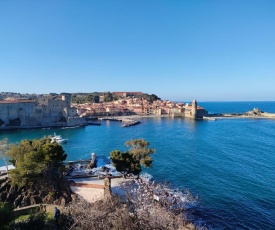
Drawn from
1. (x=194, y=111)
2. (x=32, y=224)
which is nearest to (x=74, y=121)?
(x=194, y=111)

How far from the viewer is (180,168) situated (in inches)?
930

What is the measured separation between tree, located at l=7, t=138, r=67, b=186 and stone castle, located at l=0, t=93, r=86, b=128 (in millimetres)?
43578

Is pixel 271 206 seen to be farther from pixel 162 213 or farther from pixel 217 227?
pixel 162 213

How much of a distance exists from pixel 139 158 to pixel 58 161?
5.83m

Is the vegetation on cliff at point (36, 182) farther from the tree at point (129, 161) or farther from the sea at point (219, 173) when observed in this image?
the sea at point (219, 173)

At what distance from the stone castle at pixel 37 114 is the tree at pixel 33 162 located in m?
43.6

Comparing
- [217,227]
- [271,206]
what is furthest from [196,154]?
[217,227]

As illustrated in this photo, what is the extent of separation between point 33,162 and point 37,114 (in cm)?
4862

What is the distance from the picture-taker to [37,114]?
6109 cm

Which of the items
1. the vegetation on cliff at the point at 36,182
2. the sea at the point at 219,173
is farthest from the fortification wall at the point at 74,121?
the vegetation on cliff at the point at 36,182

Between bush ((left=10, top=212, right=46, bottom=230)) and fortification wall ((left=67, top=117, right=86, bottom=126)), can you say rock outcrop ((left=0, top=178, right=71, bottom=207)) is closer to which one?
bush ((left=10, top=212, right=46, bottom=230))

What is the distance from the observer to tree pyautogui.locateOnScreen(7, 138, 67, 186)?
15195 millimetres

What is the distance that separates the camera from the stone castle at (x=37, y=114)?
190 feet

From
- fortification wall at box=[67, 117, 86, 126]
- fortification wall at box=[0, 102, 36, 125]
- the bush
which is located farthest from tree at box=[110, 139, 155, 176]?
fortification wall at box=[0, 102, 36, 125]
